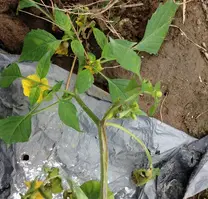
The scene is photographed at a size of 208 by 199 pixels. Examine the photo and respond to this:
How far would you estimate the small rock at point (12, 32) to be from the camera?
4.66ft

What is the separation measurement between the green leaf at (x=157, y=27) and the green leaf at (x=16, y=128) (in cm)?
35

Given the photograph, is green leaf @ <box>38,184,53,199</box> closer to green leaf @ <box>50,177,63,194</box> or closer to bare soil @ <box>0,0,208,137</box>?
green leaf @ <box>50,177,63,194</box>

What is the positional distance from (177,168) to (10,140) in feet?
1.74

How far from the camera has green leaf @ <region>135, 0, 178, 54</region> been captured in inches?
45.9

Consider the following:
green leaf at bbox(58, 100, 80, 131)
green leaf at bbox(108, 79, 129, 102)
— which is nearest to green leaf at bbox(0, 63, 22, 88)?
green leaf at bbox(58, 100, 80, 131)

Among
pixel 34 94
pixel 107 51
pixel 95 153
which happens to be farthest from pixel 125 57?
pixel 95 153

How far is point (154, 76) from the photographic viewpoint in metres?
1.47

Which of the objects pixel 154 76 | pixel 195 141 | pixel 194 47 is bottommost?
pixel 195 141

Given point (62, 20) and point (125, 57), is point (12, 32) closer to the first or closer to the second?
point (62, 20)

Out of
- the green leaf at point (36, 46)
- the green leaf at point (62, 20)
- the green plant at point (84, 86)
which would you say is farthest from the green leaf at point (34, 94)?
the green leaf at point (62, 20)

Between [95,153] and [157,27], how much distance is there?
1.41 feet

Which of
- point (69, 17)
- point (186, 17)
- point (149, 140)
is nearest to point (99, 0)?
point (69, 17)

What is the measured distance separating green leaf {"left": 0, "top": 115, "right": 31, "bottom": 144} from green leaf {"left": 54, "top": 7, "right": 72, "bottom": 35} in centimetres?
27

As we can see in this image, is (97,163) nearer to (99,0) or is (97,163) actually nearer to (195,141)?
(195,141)
